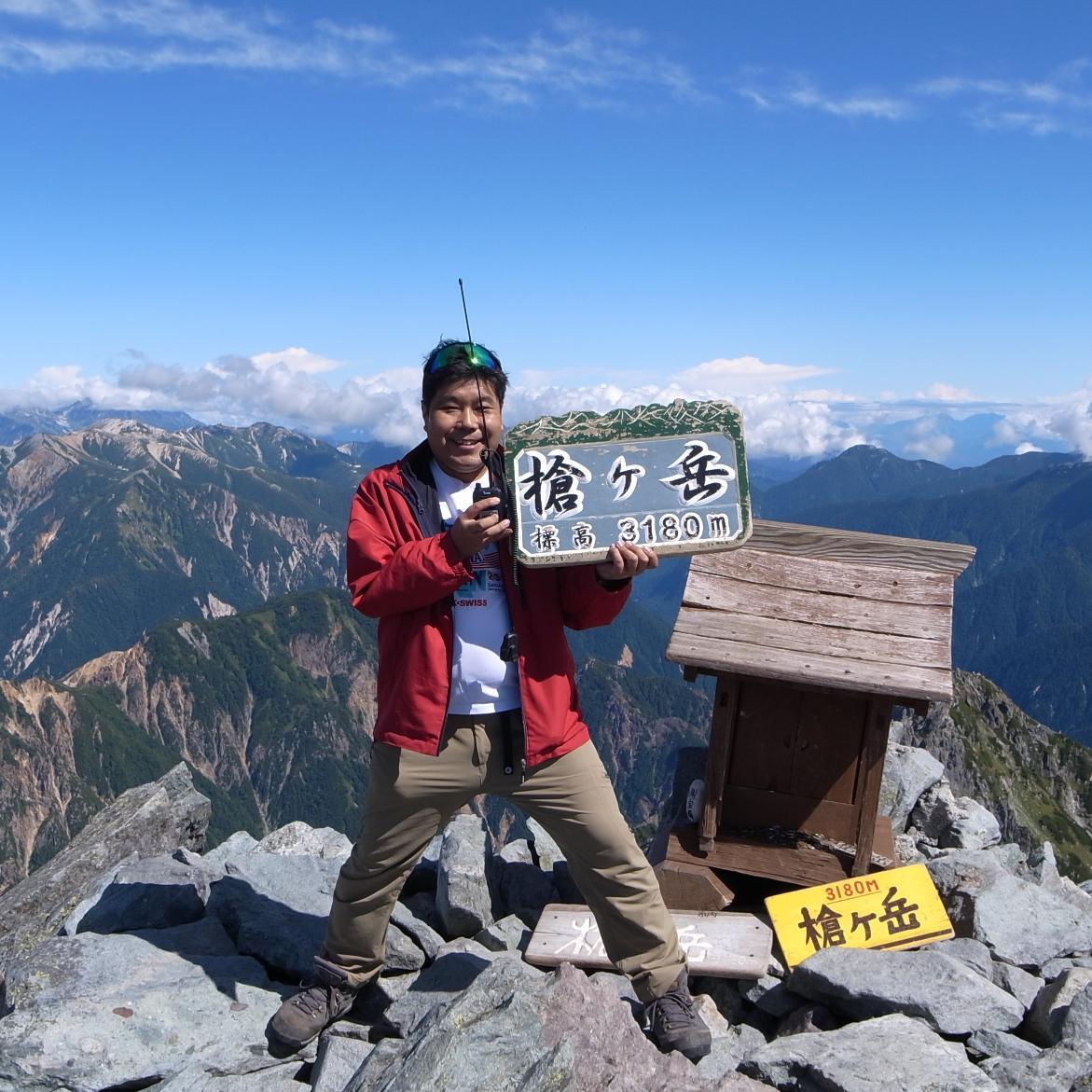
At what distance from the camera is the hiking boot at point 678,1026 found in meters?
5.89

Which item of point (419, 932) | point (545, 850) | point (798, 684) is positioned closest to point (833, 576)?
point (798, 684)

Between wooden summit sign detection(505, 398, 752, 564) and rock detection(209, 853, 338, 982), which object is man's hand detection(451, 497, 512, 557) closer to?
wooden summit sign detection(505, 398, 752, 564)

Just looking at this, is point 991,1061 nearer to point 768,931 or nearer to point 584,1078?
point 768,931

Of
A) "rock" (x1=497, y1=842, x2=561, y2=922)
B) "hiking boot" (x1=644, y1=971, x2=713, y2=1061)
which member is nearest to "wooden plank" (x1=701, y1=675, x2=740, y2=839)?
"rock" (x1=497, y1=842, x2=561, y2=922)

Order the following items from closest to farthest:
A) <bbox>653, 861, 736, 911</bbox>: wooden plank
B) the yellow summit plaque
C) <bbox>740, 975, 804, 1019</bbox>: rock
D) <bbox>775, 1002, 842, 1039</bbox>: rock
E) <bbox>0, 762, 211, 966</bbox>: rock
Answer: <bbox>775, 1002, 842, 1039</bbox>: rock < <bbox>740, 975, 804, 1019</bbox>: rock < the yellow summit plaque < <bbox>653, 861, 736, 911</bbox>: wooden plank < <bbox>0, 762, 211, 966</bbox>: rock

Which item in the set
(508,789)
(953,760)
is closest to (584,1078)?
(508,789)

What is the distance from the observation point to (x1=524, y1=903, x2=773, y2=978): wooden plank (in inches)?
284

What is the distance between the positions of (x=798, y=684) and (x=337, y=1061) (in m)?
4.62

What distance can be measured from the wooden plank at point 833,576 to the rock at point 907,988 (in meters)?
2.95

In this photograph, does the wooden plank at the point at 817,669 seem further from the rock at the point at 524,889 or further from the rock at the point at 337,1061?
the rock at the point at 337,1061

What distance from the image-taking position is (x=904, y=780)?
40.2 feet

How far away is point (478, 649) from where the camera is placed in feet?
19.9

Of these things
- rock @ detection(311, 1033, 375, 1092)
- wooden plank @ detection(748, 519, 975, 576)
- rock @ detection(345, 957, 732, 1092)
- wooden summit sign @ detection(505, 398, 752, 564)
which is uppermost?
wooden summit sign @ detection(505, 398, 752, 564)

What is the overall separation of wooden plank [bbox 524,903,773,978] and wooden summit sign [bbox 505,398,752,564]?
10.8 feet
